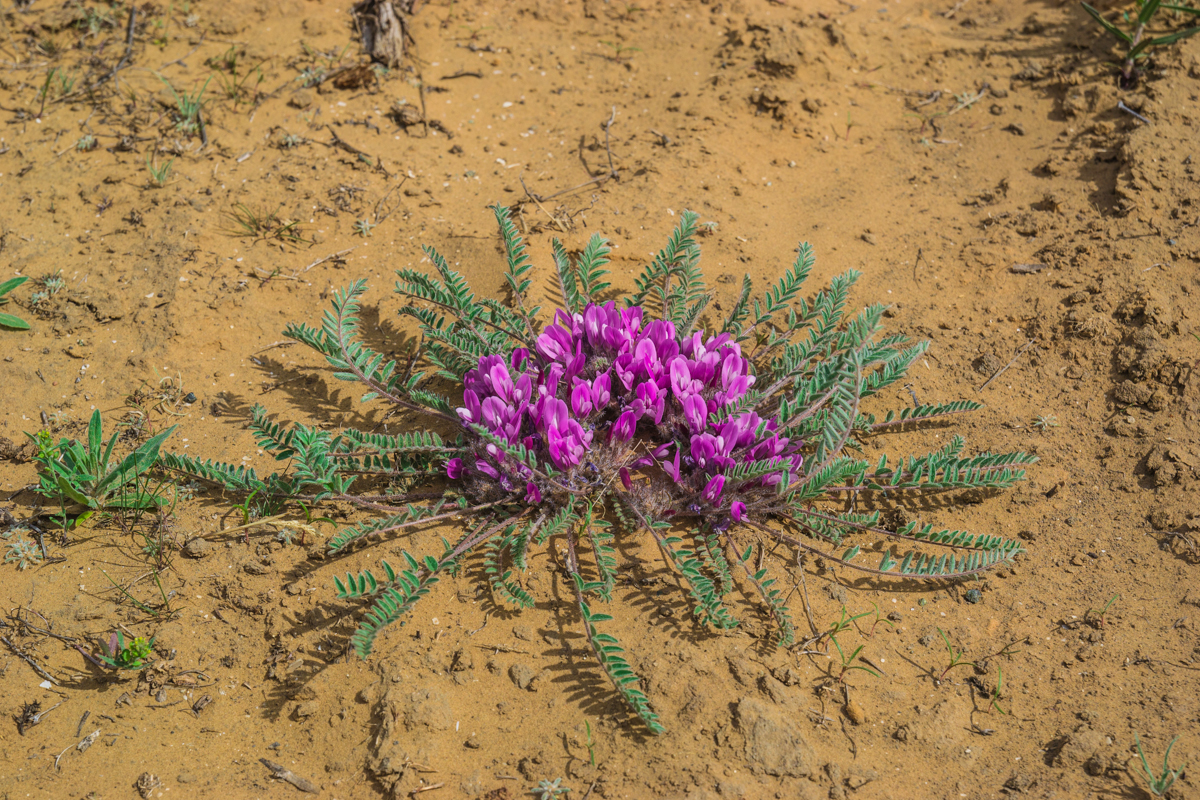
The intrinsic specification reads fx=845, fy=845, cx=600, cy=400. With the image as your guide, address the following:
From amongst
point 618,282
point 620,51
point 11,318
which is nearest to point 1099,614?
point 618,282

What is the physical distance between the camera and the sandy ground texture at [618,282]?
2734 millimetres

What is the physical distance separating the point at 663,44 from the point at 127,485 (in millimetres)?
4358

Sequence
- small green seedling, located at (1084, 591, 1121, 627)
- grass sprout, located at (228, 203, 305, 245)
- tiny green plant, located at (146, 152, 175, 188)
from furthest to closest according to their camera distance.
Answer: tiny green plant, located at (146, 152, 175, 188)
grass sprout, located at (228, 203, 305, 245)
small green seedling, located at (1084, 591, 1121, 627)

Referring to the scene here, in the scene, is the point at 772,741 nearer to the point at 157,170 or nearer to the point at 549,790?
the point at 549,790

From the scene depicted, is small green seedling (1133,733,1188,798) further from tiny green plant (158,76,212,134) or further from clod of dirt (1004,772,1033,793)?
tiny green plant (158,76,212,134)

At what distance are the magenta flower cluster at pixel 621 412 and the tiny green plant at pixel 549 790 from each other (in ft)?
3.29

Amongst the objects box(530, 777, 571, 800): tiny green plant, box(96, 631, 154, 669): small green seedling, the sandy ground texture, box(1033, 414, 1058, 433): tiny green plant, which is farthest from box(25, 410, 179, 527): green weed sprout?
box(1033, 414, 1058, 433): tiny green plant

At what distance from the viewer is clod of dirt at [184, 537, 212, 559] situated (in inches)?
126

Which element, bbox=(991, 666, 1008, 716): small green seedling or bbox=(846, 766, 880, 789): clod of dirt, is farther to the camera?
bbox=(991, 666, 1008, 716): small green seedling

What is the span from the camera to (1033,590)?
3.15 m

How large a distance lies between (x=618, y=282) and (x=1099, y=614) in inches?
98.2

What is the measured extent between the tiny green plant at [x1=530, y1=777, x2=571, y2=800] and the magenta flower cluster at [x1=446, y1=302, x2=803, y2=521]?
1.00 metres

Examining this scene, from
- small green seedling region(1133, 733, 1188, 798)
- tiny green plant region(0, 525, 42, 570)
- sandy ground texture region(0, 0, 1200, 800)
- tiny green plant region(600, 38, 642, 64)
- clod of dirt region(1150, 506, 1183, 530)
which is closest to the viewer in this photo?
small green seedling region(1133, 733, 1188, 798)

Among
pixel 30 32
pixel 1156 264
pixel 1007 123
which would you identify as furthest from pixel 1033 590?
pixel 30 32
